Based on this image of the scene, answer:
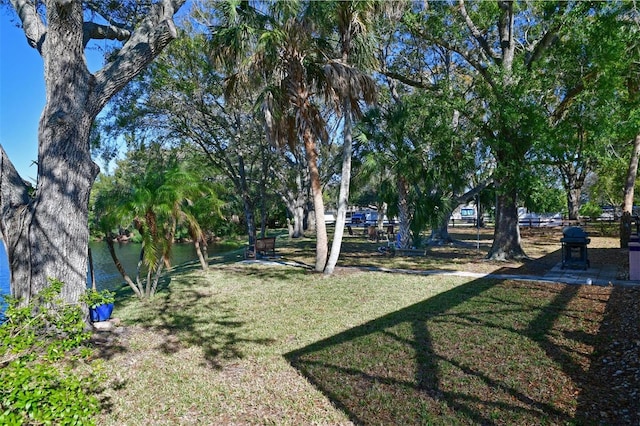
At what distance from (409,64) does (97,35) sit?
13.1 m

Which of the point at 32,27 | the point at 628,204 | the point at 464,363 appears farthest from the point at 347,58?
the point at 628,204

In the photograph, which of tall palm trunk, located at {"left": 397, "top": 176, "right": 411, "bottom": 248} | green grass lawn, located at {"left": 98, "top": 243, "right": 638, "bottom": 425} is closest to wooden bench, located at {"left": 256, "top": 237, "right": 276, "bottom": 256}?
tall palm trunk, located at {"left": 397, "top": 176, "right": 411, "bottom": 248}

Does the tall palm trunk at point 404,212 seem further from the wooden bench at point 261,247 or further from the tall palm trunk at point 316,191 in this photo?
the wooden bench at point 261,247

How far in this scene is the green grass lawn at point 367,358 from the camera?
3.63m

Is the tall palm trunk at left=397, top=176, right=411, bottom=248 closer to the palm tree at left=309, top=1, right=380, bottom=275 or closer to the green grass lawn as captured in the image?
the palm tree at left=309, top=1, right=380, bottom=275

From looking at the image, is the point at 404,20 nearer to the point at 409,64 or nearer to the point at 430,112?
the point at 430,112

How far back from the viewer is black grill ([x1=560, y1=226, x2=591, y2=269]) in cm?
1014

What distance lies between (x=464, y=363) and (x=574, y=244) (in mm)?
7656

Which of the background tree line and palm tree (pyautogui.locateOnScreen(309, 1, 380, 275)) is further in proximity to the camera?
palm tree (pyautogui.locateOnScreen(309, 1, 380, 275))

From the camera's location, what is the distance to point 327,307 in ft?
24.6

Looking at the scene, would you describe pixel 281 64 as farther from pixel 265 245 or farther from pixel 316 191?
pixel 265 245

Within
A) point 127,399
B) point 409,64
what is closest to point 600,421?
point 127,399

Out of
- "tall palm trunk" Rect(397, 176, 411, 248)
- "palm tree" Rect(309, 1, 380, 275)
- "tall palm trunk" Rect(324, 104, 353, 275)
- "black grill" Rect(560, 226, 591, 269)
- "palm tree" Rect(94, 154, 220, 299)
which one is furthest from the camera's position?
"tall palm trunk" Rect(397, 176, 411, 248)

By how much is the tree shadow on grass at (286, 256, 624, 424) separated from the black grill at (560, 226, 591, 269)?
11.3 feet
